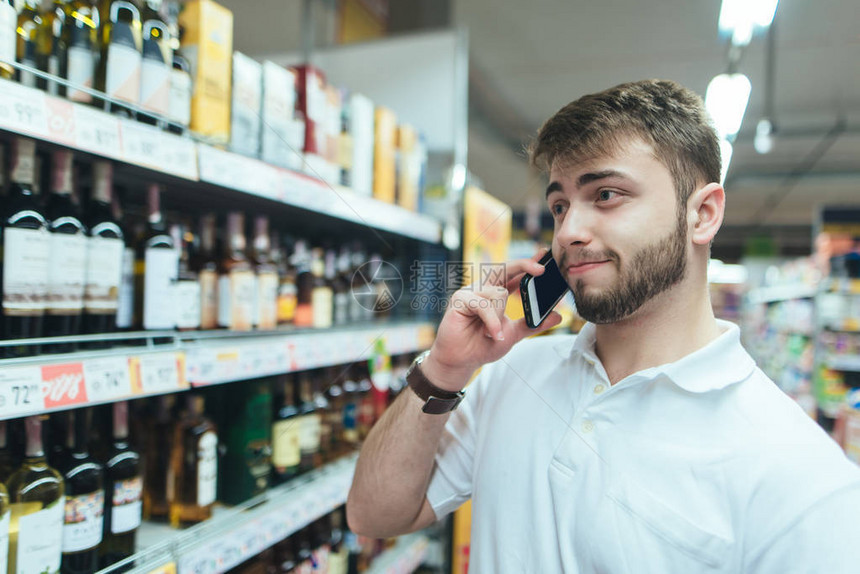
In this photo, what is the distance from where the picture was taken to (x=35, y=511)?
3.32ft

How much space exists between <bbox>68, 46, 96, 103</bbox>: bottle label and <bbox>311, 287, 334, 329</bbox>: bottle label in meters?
0.91

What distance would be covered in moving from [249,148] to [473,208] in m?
1.15

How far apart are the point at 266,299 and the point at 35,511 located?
0.75 meters

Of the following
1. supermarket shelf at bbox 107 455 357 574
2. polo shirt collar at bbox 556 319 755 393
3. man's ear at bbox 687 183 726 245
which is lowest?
supermarket shelf at bbox 107 455 357 574

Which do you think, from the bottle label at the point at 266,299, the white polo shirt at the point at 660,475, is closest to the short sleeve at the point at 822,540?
the white polo shirt at the point at 660,475

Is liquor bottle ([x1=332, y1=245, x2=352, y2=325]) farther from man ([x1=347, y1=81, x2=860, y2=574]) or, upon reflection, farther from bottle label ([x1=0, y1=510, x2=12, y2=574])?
bottle label ([x1=0, y1=510, x2=12, y2=574])

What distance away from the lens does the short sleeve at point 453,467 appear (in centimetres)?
Result: 116

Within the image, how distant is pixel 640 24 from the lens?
3.95 m

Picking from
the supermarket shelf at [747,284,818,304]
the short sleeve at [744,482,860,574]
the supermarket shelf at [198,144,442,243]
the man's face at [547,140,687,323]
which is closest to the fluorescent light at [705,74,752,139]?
the man's face at [547,140,687,323]

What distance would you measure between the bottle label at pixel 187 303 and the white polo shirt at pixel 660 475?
0.75m

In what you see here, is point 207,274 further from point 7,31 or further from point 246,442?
point 7,31

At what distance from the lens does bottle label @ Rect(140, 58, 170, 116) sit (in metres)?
1.17

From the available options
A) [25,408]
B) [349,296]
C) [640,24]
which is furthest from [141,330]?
[640,24]

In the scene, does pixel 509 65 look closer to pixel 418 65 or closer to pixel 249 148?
pixel 418 65
